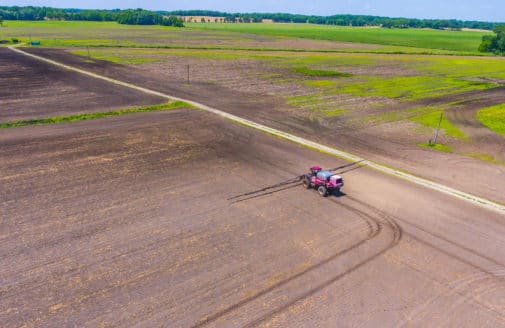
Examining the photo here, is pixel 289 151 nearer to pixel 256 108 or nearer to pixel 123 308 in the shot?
pixel 256 108

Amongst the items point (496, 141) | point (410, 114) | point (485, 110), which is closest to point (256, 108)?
point (410, 114)

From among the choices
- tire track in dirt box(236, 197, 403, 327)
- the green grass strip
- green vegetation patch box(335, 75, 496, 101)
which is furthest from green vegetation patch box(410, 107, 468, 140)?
the green grass strip

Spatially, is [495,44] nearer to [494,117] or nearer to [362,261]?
[494,117]

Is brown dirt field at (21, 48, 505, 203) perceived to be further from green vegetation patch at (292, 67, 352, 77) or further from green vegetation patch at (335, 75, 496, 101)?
green vegetation patch at (292, 67, 352, 77)

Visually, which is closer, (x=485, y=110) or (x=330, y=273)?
(x=330, y=273)

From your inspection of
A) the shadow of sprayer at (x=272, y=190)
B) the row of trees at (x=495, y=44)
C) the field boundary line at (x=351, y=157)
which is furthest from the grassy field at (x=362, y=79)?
the row of trees at (x=495, y=44)

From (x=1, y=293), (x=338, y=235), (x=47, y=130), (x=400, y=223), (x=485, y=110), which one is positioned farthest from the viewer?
(x=485, y=110)
